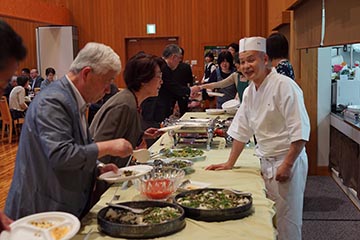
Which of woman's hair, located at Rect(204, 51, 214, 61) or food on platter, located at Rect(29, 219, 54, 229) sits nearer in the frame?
food on platter, located at Rect(29, 219, 54, 229)

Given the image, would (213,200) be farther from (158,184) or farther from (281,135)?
(281,135)

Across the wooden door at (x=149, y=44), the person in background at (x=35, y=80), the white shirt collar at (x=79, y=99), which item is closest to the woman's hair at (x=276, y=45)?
the white shirt collar at (x=79, y=99)

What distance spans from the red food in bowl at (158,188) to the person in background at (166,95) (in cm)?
233

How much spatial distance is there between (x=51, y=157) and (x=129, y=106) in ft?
2.42

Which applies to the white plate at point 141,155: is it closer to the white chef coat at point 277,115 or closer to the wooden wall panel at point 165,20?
the white chef coat at point 277,115

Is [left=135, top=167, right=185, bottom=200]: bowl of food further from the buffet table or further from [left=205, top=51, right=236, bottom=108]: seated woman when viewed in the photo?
[left=205, top=51, right=236, bottom=108]: seated woman

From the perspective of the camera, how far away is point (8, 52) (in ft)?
3.14

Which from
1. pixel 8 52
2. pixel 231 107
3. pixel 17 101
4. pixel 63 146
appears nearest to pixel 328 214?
pixel 231 107

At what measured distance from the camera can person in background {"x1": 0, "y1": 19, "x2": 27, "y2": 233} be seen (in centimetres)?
95

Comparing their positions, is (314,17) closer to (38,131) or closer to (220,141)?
(220,141)

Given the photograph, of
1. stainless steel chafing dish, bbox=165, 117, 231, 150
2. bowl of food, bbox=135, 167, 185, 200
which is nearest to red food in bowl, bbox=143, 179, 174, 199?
bowl of food, bbox=135, 167, 185, 200

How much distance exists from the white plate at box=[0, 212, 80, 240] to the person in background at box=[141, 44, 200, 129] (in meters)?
2.79

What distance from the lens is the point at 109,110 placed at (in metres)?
2.15

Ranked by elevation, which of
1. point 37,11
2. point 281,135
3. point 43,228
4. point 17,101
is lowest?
point 17,101
